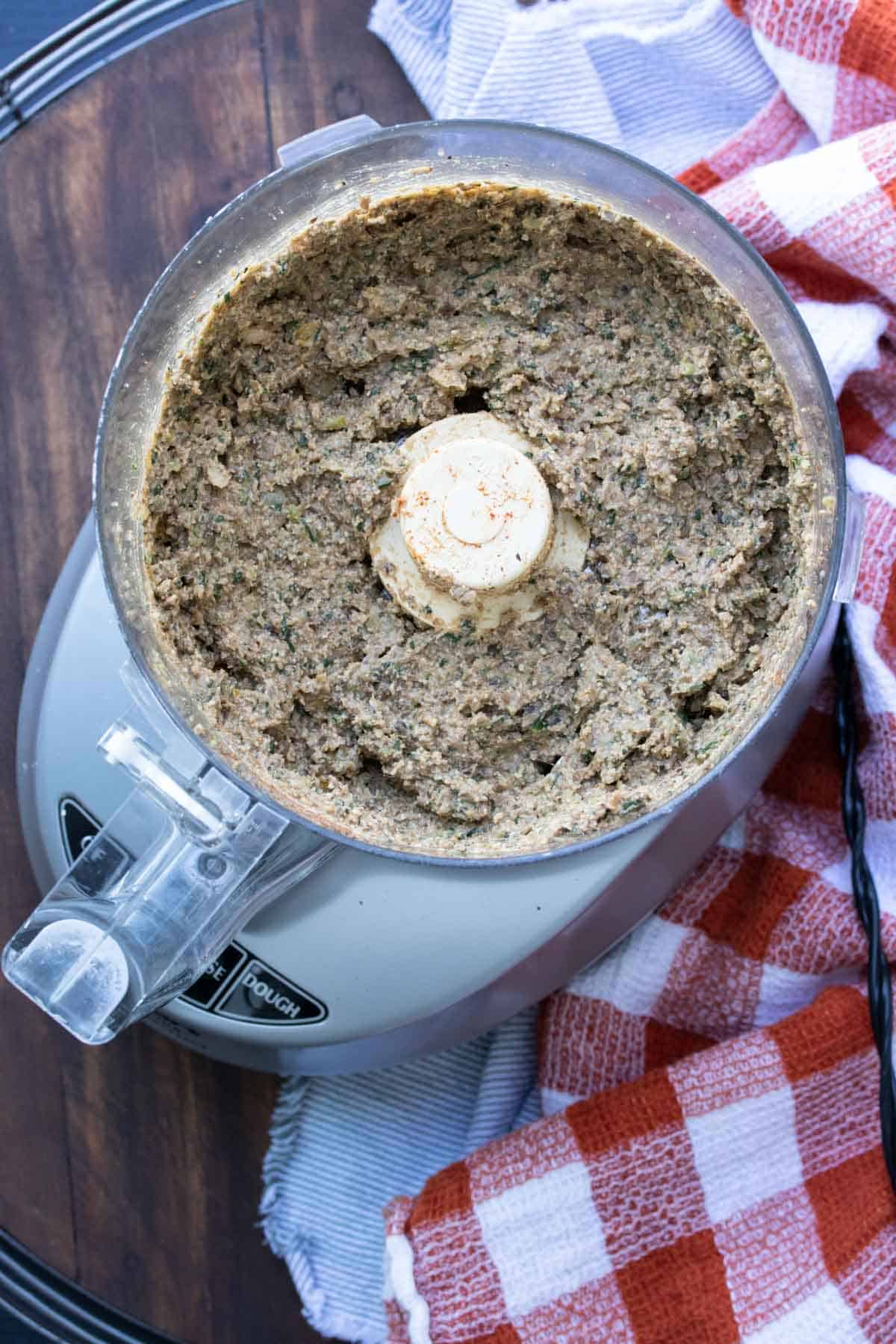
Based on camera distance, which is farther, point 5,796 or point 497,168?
point 5,796

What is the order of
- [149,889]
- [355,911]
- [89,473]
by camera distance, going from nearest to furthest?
[149,889], [355,911], [89,473]

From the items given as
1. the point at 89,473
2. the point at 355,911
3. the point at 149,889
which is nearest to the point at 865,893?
the point at 355,911

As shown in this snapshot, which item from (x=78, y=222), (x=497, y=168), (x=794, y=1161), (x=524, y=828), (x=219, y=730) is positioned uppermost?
(x=78, y=222)

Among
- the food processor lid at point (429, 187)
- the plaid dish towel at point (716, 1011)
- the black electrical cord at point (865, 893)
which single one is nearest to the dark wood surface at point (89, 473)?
the plaid dish towel at point (716, 1011)

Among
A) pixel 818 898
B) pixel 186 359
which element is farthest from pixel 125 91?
pixel 818 898

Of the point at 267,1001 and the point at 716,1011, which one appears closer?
the point at 267,1001

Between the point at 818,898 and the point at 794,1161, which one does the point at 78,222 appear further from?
the point at 794,1161

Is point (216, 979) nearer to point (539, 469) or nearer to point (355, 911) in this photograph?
point (355, 911)

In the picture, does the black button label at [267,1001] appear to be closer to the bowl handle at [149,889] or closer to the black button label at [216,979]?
the black button label at [216,979]
